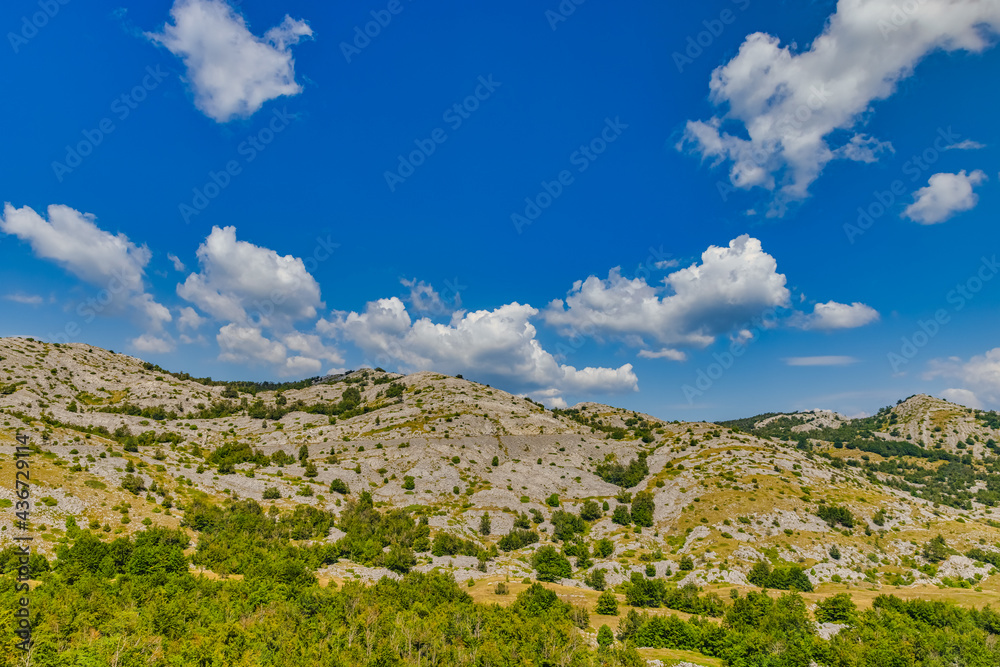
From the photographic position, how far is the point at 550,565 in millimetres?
64812

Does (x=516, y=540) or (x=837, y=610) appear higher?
(x=516, y=540)

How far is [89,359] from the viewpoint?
516ft

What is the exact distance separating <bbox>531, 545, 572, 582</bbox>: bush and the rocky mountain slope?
1.70m

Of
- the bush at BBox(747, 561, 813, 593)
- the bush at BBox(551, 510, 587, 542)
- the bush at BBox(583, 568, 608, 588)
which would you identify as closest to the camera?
the bush at BBox(747, 561, 813, 593)

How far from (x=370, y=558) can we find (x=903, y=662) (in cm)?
5791

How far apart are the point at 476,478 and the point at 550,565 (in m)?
41.2

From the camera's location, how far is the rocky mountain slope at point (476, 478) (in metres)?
63.5

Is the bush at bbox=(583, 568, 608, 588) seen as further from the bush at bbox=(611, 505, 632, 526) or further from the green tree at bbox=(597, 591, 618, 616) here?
the bush at bbox=(611, 505, 632, 526)

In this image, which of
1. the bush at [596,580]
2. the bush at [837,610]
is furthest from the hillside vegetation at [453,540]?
the bush at [596,580]

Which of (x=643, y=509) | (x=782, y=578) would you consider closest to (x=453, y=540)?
(x=643, y=509)

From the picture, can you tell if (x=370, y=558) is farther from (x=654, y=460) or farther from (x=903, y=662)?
(x=654, y=460)

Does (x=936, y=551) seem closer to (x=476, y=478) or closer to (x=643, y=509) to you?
(x=643, y=509)

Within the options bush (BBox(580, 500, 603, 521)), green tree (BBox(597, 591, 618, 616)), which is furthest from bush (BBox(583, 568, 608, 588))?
bush (BBox(580, 500, 603, 521))

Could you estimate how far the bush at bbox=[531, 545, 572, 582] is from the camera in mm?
62906
